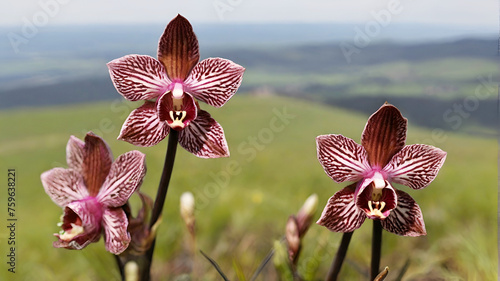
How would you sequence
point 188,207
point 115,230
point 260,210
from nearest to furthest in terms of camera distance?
point 115,230 → point 188,207 → point 260,210

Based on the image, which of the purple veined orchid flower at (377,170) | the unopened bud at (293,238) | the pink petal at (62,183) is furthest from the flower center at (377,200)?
the pink petal at (62,183)

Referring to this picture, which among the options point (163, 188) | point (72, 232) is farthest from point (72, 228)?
point (163, 188)

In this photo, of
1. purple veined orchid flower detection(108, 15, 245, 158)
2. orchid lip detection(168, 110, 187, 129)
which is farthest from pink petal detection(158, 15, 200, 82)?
orchid lip detection(168, 110, 187, 129)

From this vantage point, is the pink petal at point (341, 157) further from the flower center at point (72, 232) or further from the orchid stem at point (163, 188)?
the flower center at point (72, 232)

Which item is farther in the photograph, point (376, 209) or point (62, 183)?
point (62, 183)

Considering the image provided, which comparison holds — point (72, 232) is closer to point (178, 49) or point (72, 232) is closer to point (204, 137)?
point (204, 137)
